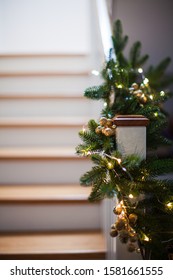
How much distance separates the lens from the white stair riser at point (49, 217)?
4.77 feet

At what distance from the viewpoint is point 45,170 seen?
169 cm

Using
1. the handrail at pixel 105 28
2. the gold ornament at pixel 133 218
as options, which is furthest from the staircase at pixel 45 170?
the gold ornament at pixel 133 218

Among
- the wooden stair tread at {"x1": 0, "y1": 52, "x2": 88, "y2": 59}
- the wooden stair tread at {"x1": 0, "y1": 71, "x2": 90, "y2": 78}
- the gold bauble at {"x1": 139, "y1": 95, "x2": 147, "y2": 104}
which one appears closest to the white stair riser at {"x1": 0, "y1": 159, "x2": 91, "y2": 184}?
the gold bauble at {"x1": 139, "y1": 95, "x2": 147, "y2": 104}

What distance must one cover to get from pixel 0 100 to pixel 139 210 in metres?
1.55

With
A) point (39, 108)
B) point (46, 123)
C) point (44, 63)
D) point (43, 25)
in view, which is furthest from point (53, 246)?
point (43, 25)

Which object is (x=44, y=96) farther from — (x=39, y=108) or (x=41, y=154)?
(x=41, y=154)

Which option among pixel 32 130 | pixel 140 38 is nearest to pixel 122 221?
pixel 32 130

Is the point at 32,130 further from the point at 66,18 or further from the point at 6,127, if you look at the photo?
the point at 66,18

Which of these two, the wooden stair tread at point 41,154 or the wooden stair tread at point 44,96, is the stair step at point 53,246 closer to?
the wooden stair tread at point 41,154

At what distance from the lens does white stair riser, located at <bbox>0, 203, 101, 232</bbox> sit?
4.77 ft

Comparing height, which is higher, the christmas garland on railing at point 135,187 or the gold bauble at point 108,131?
the gold bauble at point 108,131

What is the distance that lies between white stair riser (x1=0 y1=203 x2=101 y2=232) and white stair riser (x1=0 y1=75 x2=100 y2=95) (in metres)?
1.13

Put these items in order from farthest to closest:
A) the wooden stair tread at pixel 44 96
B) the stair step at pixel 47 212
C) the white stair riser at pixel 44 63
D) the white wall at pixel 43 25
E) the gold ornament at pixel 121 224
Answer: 1. the white wall at pixel 43 25
2. the white stair riser at pixel 44 63
3. the wooden stair tread at pixel 44 96
4. the stair step at pixel 47 212
5. the gold ornament at pixel 121 224
